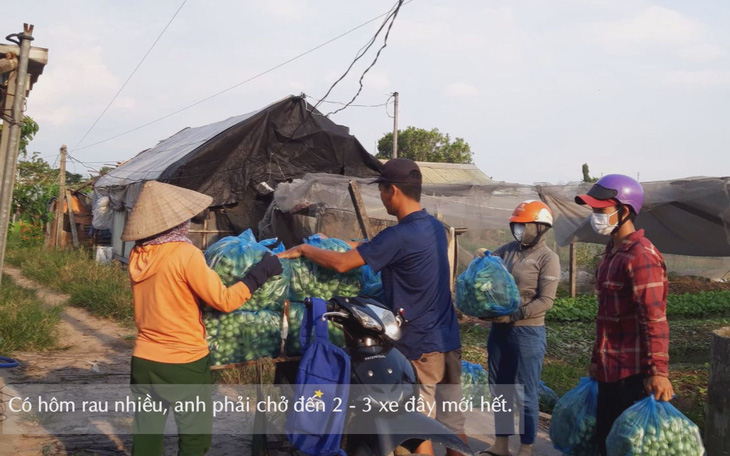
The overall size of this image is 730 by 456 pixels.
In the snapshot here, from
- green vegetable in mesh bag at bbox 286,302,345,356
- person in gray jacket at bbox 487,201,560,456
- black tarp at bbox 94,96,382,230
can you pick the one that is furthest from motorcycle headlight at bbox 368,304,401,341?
black tarp at bbox 94,96,382,230

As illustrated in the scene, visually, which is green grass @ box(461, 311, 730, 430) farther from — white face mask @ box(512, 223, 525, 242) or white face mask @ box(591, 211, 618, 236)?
white face mask @ box(591, 211, 618, 236)

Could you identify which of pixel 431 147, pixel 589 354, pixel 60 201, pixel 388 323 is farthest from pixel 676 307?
pixel 431 147

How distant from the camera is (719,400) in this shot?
13.0 feet

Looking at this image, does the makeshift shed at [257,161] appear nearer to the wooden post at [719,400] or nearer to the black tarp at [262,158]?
the black tarp at [262,158]

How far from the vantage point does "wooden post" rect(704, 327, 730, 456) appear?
3.90 m

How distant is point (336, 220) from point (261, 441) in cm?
623

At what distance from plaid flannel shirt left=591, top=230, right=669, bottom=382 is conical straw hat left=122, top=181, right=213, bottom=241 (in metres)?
2.31

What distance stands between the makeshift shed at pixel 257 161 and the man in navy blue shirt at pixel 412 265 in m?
9.48

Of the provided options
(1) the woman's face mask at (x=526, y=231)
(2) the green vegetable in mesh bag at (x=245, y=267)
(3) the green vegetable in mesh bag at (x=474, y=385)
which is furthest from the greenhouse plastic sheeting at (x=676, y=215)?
(2) the green vegetable in mesh bag at (x=245, y=267)

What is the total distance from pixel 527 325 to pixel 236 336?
209cm

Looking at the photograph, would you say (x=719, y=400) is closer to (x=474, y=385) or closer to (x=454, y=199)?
(x=474, y=385)

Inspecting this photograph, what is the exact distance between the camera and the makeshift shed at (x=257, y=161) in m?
12.9

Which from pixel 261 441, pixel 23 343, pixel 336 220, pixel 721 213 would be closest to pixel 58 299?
pixel 23 343

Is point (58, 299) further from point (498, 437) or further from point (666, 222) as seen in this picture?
point (666, 222)
